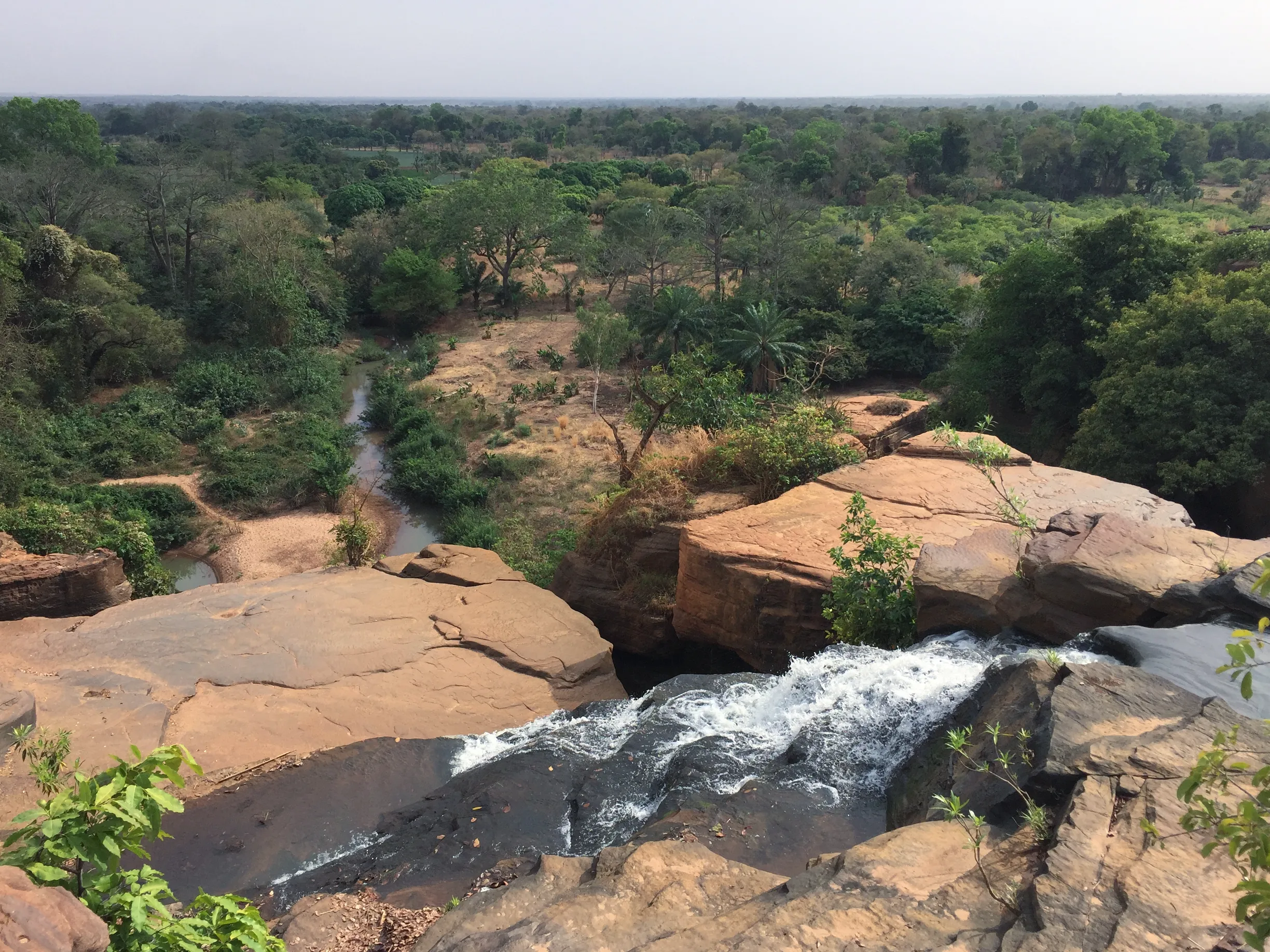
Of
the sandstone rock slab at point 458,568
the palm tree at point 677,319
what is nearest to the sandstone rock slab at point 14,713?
the sandstone rock slab at point 458,568

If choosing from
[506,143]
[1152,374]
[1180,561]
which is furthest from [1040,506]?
[506,143]

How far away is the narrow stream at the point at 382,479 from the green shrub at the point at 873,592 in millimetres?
11622

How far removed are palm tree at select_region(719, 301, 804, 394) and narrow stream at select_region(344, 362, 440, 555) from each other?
8905 millimetres

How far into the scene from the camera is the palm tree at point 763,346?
71.9 ft

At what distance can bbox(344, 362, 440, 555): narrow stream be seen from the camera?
Result: 19266 millimetres

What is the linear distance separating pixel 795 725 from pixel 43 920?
4.80 m

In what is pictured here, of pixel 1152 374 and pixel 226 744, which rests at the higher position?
pixel 1152 374

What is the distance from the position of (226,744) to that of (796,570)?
18.8 feet

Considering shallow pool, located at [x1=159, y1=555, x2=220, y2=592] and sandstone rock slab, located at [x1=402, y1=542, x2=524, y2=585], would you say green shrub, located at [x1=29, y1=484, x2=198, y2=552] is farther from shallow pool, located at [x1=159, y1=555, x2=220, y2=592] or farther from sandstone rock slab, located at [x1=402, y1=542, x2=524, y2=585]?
sandstone rock slab, located at [x1=402, y1=542, x2=524, y2=585]

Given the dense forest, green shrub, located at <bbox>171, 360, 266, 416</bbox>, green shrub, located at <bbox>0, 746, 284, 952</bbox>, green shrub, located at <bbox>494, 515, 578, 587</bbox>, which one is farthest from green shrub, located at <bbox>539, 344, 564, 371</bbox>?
green shrub, located at <bbox>0, 746, 284, 952</bbox>

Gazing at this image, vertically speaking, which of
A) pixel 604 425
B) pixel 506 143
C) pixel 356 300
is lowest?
pixel 604 425

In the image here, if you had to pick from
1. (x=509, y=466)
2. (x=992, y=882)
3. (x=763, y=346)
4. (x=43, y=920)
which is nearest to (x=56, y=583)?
(x=43, y=920)

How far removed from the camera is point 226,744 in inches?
304

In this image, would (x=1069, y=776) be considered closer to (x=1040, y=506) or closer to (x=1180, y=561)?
(x=1180, y=561)
